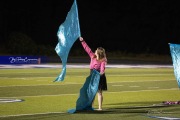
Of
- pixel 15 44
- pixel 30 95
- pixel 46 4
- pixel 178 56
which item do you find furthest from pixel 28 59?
pixel 46 4

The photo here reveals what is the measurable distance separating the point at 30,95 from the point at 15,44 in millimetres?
34726

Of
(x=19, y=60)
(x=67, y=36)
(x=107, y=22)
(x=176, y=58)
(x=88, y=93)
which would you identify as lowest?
(x=88, y=93)

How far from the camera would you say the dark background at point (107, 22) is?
6097 cm

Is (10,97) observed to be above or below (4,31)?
below

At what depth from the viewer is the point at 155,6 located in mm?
69500

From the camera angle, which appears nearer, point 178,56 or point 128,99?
point 178,56

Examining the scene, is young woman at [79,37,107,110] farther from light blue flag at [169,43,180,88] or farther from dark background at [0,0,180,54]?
dark background at [0,0,180,54]

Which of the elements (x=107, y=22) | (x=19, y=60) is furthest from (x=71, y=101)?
(x=107, y=22)

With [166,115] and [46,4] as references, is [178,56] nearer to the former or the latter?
[166,115]

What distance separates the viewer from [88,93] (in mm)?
13258

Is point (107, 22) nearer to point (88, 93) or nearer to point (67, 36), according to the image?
point (67, 36)

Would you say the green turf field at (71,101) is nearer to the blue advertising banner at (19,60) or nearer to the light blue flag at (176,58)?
the light blue flag at (176,58)

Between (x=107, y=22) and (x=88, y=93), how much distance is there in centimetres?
5584

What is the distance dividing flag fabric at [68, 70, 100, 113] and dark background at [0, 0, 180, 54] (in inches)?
1739
